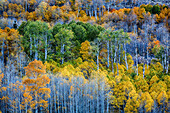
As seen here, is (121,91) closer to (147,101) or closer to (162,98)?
(147,101)

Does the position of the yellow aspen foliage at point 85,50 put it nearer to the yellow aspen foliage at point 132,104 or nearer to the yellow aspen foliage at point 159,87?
the yellow aspen foliage at point 159,87

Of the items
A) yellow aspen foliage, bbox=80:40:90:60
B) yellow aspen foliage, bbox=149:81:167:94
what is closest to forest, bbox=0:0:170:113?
yellow aspen foliage, bbox=80:40:90:60

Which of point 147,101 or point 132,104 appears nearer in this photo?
point 147,101

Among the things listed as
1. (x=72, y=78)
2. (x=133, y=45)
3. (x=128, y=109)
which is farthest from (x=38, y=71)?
(x=133, y=45)

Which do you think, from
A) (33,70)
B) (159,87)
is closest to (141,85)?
(159,87)

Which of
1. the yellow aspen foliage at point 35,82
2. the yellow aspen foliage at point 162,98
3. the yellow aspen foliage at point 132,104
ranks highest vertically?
the yellow aspen foliage at point 35,82

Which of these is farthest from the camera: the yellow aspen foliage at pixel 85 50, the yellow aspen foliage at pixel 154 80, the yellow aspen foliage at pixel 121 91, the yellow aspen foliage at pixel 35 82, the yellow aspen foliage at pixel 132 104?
the yellow aspen foliage at pixel 85 50

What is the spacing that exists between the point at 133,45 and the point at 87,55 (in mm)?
16072

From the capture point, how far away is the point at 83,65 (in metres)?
45.9

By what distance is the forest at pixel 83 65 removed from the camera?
3588 cm

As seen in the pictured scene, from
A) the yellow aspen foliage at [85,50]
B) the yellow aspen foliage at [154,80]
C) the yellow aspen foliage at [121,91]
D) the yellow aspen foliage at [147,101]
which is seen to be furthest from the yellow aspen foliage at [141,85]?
the yellow aspen foliage at [85,50]

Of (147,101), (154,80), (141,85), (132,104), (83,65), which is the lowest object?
(132,104)

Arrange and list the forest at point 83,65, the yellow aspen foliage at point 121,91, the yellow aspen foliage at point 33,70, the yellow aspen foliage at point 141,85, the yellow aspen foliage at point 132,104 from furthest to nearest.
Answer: the yellow aspen foliage at point 141,85 < the yellow aspen foliage at point 121,91 < the forest at point 83,65 < the yellow aspen foliage at point 132,104 < the yellow aspen foliage at point 33,70

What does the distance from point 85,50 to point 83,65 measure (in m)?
7.58
